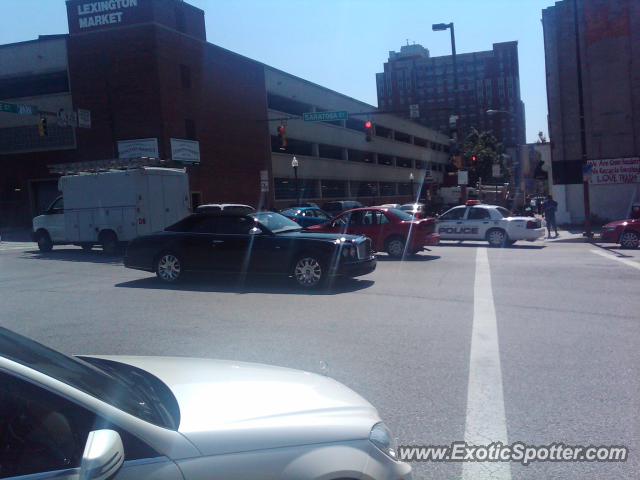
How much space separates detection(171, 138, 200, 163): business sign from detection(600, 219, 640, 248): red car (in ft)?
72.6

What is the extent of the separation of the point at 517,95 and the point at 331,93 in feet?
322

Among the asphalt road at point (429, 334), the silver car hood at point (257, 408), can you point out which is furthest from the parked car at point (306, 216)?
the silver car hood at point (257, 408)

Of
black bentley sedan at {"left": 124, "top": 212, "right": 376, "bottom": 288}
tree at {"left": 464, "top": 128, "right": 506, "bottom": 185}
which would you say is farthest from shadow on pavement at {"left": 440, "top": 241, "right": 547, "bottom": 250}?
tree at {"left": 464, "top": 128, "right": 506, "bottom": 185}

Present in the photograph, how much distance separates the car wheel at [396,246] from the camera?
61.2 ft

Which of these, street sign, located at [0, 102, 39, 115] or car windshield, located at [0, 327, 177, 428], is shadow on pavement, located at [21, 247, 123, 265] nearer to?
street sign, located at [0, 102, 39, 115]

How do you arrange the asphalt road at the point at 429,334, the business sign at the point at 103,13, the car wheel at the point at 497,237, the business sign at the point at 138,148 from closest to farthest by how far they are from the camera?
the asphalt road at the point at 429,334, the car wheel at the point at 497,237, the business sign at the point at 138,148, the business sign at the point at 103,13

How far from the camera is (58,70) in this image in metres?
37.8

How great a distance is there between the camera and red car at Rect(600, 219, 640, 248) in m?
20.5

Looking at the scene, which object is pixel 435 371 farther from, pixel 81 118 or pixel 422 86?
pixel 422 86

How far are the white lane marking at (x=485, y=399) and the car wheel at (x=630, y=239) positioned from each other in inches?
508

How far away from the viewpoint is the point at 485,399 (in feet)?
19.1

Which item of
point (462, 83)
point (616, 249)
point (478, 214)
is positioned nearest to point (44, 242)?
point (478, 214)

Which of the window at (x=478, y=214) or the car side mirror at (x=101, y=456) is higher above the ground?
the car side mirror at (x=101, y=456)

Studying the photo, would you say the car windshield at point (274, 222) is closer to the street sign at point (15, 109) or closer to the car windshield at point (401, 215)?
the car windshield at point (401, 215)
